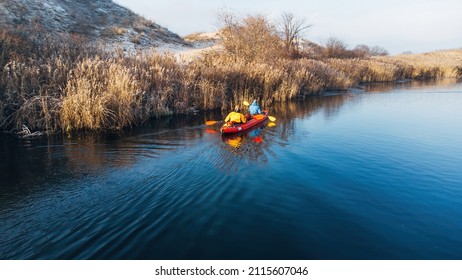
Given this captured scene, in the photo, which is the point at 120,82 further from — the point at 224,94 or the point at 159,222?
the point at 159,222

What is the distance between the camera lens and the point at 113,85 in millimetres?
11023

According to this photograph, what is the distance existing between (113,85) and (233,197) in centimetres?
740

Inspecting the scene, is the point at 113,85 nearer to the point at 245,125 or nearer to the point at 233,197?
the point at 245,125

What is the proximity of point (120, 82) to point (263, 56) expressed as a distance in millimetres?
12668

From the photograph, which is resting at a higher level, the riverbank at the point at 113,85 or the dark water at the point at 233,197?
the riverbank at the point at 113,85

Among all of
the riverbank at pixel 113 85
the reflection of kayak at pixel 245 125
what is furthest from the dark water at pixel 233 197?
the riverbank at pixel 113 85

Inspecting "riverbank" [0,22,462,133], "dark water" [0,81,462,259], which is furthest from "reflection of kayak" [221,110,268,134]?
"riverbank" [0,22,462,133]

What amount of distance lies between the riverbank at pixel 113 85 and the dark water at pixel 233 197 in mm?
1194

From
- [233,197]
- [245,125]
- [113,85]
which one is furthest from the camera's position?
[113,85]

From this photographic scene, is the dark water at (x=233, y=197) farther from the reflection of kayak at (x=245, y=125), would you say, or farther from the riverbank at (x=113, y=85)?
the riverbank at (x=113, y=85)

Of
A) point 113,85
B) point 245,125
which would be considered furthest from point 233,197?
point 113,85

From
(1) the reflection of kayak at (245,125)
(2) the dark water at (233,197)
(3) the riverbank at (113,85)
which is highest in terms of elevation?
(3) the riverbank at (113,85)

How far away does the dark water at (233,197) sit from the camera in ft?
13.7

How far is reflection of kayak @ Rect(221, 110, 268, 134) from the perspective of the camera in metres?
10.2
